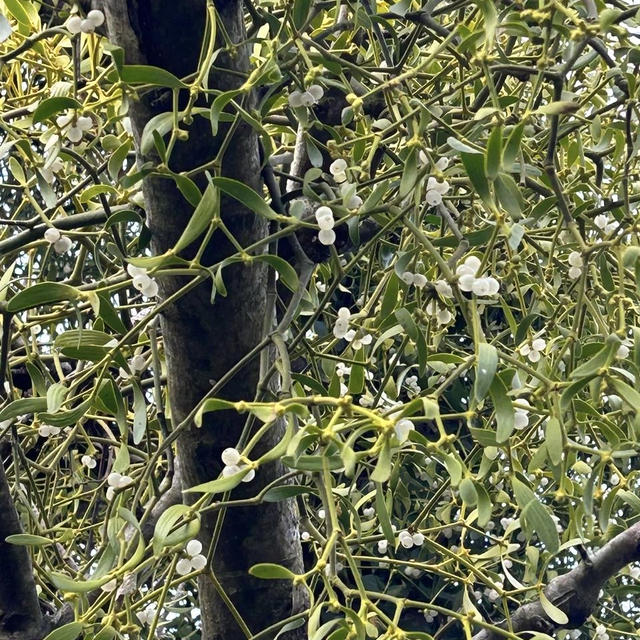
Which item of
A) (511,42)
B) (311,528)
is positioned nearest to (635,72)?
(511,42)

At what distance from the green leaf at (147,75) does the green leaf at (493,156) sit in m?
0.17

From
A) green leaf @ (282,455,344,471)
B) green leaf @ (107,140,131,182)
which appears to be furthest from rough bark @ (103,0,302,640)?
green leaf @ (282,455,344,471)

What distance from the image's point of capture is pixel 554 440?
45 cm

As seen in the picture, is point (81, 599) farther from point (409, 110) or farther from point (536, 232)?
point (536, 232)

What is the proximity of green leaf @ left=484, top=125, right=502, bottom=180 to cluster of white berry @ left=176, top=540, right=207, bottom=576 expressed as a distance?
11.6 inches

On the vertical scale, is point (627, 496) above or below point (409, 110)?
below

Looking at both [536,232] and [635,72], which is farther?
[536,232]

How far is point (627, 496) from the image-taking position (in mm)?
588

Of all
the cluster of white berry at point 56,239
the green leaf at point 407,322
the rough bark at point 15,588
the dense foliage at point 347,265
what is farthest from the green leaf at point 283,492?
the rough bark at point 15,588

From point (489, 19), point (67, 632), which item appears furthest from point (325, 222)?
point (67, 632)

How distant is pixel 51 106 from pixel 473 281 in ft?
0.85

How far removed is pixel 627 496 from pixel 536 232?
0.27 metres

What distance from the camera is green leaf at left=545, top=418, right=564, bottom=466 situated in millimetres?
452

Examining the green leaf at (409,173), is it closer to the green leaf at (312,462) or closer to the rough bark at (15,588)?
the green leaf at (312,462)
